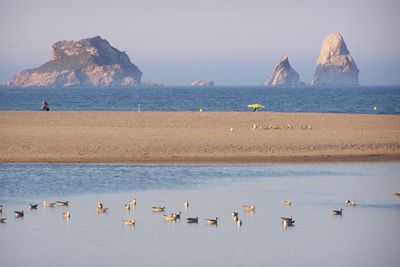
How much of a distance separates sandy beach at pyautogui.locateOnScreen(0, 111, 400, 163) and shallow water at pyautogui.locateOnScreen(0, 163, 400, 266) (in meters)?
1.76

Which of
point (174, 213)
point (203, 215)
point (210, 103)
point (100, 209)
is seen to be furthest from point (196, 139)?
point (210, 103)

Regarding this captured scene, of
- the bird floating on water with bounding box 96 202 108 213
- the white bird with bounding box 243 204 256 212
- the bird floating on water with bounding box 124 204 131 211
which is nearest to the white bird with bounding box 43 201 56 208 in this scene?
the bird floating on water with bounding box 96 202 108 213

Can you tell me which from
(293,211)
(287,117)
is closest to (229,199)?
(293,211)

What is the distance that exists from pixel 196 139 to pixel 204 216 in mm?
14614

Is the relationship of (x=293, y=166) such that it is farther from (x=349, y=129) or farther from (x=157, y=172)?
(x=349, y=129)

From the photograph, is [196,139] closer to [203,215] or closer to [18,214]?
[203,215]

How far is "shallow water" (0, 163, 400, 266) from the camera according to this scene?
59.9ft

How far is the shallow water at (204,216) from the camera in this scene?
18250 millimetres

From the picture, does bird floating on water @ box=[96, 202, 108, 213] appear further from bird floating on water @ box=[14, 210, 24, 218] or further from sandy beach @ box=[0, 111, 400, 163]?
sandy beach @ box=[0, 111, 400, 163]

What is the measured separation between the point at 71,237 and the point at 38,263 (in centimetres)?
265

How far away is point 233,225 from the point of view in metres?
21.6

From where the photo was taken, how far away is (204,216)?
22.6 metres

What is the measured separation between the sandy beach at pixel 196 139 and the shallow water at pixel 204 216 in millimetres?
1761

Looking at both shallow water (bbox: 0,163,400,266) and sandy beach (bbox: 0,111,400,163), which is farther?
sandy beach (bbox: 0,111,400,163)
